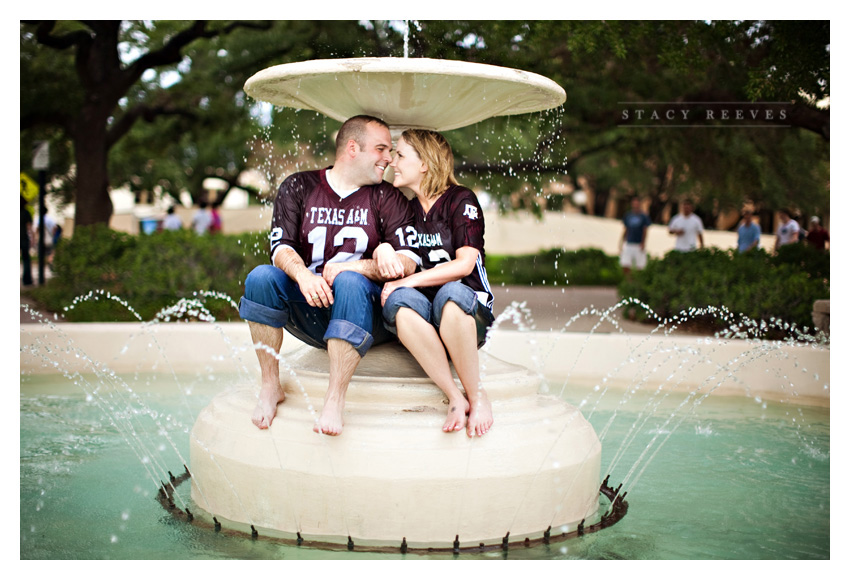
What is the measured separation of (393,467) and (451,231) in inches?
43.6

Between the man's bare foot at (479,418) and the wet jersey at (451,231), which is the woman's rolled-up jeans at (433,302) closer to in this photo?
the wet jersey at (451,231)

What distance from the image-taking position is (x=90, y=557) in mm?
3551

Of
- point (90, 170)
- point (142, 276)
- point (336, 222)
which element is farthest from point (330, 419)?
point (90, 170)

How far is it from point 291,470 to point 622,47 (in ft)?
20.2

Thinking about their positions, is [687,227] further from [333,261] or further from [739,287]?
[333,261]

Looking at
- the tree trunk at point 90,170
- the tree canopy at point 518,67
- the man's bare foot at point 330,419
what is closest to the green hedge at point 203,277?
the tree trunk at point 90,170

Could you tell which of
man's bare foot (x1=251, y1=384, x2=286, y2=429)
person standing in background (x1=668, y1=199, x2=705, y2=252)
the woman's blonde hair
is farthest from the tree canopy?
man's bare foot (x1=251, y1=384, x2=286, y2=429)

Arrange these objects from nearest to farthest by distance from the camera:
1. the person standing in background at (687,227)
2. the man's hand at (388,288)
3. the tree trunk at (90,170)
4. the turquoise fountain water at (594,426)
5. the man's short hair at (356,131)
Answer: the man's hand at (388,288) < the turquoise fountain water at (594,426) < the man's short hair at (356,131) < the tree trunk at (90,170) < the person standing in background at (687,227)

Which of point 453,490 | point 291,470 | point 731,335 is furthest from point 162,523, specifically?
point 731,335

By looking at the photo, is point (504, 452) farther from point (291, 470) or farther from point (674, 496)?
point (674, 496)

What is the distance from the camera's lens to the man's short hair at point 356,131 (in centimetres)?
384

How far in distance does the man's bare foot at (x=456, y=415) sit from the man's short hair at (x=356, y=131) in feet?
4.20

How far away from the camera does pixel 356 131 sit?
3848mm

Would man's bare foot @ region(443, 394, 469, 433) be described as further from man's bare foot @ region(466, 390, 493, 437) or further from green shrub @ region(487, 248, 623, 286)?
green shrub @ region(487, 248, 623, 286)
